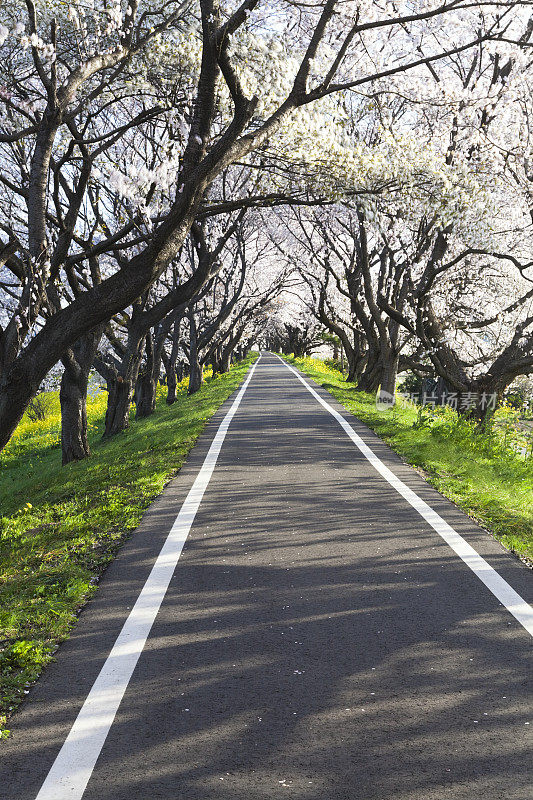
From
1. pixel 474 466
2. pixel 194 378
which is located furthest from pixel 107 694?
pixel 194 378

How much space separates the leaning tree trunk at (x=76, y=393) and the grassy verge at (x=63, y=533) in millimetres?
500

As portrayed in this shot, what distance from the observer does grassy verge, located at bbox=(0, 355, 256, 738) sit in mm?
4059

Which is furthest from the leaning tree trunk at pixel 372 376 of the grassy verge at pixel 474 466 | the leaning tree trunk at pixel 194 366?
the grassy verge at pixel 474 466

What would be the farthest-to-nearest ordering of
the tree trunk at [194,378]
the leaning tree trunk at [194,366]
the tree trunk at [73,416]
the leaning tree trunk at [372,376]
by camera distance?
1. the tree trunk at [194,378]
2. the leaning tree trunk at [194,366]
3. the leaning tree trunk at [372,376]
4. the tree trunk at [73,416]

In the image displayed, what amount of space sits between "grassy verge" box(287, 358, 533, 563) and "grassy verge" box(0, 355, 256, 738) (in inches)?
137

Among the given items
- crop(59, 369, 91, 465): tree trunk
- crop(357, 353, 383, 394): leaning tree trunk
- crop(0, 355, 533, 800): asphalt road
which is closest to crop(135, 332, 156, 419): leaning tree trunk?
crop(59, 369, 91, 465): tree trunk

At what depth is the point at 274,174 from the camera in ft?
34.6

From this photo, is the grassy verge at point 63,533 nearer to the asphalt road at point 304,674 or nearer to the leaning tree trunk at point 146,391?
the asphalt road at point 304,674

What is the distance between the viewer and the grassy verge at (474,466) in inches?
259

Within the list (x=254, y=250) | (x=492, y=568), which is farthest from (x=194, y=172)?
(x=254, y=250)

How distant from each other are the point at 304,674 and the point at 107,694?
1049 mm

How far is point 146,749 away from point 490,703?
5.57 ft

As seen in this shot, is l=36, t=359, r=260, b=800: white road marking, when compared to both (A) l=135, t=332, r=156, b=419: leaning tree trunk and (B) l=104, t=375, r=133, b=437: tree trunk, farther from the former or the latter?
(A) l=135, t=332, r=156, b=419: leaning tree trunk

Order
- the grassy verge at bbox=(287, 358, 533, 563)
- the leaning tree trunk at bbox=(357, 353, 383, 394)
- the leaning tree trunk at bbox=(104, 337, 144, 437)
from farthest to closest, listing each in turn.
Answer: the leaning tree trunk at bbox=(357, 353, 383, 394)
the leaning tree trunk at bbox=(104, 337, 144, 437)
the grassy verge at bbox=(287, 358, 533, 563)
